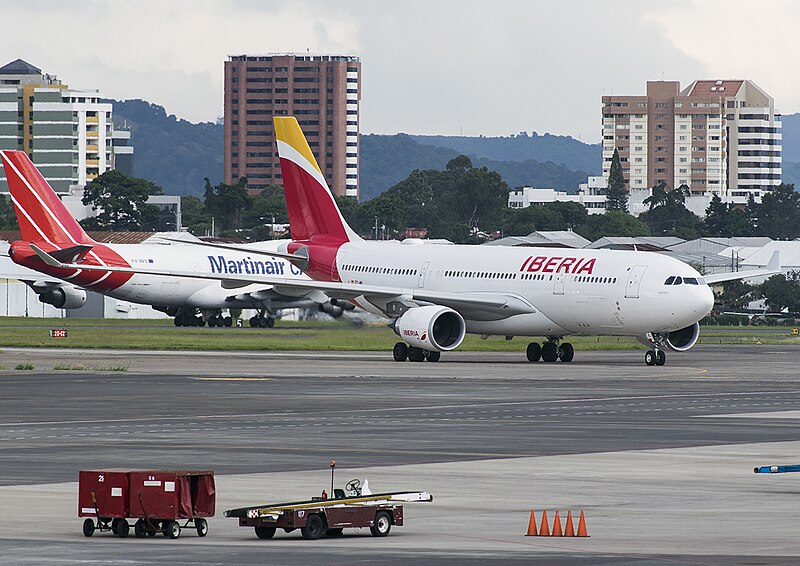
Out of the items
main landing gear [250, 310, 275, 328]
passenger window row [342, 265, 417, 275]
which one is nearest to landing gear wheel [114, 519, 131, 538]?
passenger window row [342, 265, 417, 275]

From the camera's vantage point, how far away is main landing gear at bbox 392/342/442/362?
63.8 m

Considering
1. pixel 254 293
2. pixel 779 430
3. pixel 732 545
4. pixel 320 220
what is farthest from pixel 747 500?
pixel 254 293

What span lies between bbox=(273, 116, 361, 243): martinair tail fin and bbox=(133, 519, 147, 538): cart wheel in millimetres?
51487

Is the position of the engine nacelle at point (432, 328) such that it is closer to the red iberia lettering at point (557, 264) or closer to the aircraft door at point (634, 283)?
the red iberia lettering at point (557, 264)

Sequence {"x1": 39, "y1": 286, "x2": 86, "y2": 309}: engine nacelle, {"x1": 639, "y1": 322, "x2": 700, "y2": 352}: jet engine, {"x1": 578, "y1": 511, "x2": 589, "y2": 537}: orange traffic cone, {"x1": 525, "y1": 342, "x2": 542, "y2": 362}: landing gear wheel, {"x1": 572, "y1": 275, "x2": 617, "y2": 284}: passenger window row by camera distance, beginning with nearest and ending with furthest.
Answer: {"x1": 578, "y1": 511, "x2": 589, "y2": 537}: orange traffic cone
{"x1": 572, "y1": 275, "x2": 617, "y2": 284}: passenger window row
{"x1": 639, "y1": 322, "x2": 700, "y2": 352}: jet engine
{"x1": 525, "y1": 342, "x2": 542, "y2": 362}: landing gear wheel
{"x1": 39, "y1": 286, "x2": 86, "y2": 309}: engine nacelle

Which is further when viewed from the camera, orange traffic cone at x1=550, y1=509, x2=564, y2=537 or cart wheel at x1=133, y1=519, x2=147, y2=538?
cart wheel at x1=133, y1=519, x2=147, y2=538

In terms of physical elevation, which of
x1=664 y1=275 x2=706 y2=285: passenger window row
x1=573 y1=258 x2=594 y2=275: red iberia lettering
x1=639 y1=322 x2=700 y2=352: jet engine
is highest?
x1=573 y1=258 x2=594 y2=275: red iberia lettering

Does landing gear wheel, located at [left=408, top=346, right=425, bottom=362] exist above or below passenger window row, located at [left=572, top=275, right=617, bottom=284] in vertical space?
below

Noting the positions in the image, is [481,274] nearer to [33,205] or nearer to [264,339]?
[264,339]

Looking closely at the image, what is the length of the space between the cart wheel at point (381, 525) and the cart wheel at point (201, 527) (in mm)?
1940

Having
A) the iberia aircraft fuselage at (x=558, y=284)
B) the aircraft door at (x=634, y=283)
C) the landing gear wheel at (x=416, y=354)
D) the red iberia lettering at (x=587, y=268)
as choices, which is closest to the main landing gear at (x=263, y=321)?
the iberia aircraft fuselage at (x=558, y=284)

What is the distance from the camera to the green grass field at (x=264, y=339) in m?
73.9

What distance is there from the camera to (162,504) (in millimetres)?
19828

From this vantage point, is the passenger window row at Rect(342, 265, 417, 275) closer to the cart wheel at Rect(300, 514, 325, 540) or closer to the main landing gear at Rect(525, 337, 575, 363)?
the main landing gear at Rect(525, 337, 575, 363)
